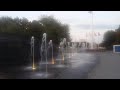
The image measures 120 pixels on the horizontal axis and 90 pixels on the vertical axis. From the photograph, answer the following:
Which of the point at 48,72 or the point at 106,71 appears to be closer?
the point at 48,72
